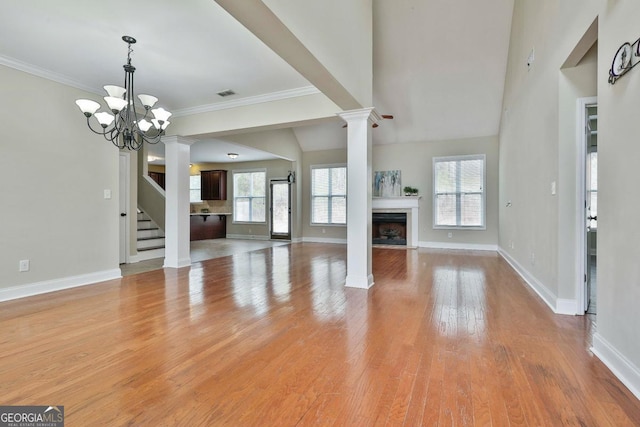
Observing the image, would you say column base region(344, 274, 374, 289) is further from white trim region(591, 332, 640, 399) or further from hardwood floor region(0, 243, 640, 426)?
white trim region(591, 332, 640, 399)

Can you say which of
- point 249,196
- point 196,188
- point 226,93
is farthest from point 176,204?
point 196,188

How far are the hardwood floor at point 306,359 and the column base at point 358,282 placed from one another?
0.54 ft

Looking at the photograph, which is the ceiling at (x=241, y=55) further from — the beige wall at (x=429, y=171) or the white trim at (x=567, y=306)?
the white trim at (x=567, y=306)

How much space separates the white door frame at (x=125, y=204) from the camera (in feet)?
18.8

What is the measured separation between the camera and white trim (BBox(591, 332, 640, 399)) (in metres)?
1.70

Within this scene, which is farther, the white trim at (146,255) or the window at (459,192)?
the window at (459,192)

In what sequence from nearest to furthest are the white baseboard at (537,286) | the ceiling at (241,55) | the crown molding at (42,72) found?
the ceiling at (241,55) → the white baseboard at (537,286) → the crown molding at (42,72)

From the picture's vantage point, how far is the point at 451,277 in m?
4.58

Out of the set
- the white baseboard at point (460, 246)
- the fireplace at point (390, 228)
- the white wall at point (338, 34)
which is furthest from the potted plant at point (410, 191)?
the white wall at point (338, 34)

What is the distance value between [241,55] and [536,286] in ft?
14.2

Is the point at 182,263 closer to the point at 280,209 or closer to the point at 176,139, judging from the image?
the point at 176,139

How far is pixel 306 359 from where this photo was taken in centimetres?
209

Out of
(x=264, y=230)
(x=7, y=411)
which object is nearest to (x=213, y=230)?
(x=264, y=230)

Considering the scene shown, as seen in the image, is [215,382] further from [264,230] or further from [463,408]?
[264,230]
